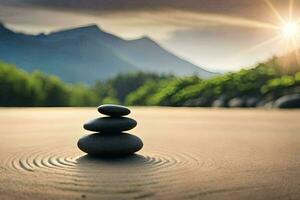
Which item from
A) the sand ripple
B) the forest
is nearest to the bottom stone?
the sand ripple

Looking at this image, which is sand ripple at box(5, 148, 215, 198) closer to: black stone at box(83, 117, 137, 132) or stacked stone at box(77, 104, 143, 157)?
stacked stone at box(77, 104, 143, 157)

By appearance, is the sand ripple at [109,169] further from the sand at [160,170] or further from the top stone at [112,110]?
the top stone at [112,110]

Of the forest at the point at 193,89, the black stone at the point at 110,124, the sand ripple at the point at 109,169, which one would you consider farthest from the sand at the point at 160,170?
the forest at the point at 193,89

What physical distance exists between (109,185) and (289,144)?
22.7ft

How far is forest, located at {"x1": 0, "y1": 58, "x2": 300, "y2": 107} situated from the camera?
41.9m

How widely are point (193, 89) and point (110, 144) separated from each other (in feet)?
132

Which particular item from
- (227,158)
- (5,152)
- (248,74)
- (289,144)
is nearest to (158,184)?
(227,158)

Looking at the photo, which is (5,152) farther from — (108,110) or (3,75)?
(3,75)

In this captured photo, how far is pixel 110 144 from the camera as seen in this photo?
383 inches

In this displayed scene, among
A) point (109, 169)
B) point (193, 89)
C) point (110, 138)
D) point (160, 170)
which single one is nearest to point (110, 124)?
point (110, 138)

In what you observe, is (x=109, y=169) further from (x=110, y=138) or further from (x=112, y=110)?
(x=112, y=110)

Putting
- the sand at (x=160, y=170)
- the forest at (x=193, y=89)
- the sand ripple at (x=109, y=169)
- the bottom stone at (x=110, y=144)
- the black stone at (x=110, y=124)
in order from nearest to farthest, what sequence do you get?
the sand at (x=160, y=170)
the sand ripple at (x=109, y=169)
the bottom stone at (x=110, y=144)
the black stone at (x=110, y=124)
the forest at (x=193, y=89)

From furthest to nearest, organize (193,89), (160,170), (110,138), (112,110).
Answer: (193,89) < (112,110) < (110,138) < (160,170)

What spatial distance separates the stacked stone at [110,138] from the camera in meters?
9.74
